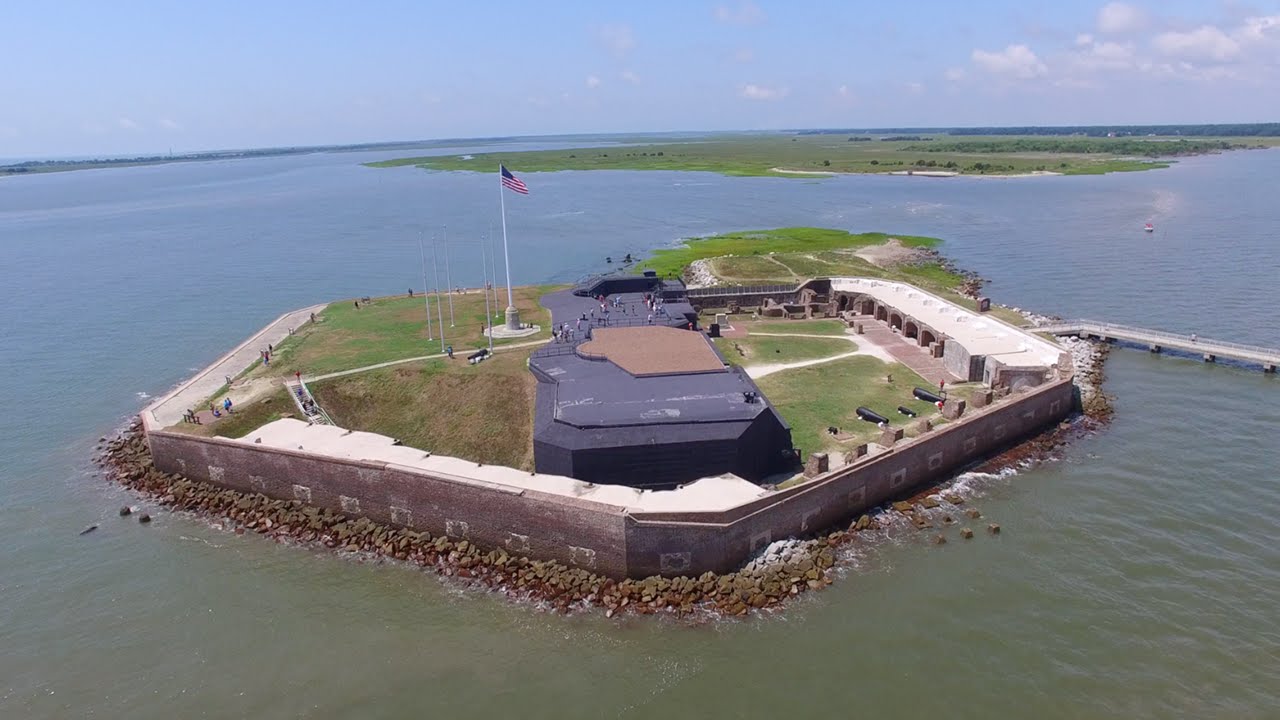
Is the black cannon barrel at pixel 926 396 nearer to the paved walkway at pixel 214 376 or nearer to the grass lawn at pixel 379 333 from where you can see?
the grass lawn at pixel 379 333

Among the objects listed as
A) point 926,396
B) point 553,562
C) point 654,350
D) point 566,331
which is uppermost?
point 566,331

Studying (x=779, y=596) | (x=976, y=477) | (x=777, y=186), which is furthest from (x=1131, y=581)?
(x=777, y=186)

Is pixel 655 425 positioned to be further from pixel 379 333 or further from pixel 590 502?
pixel 379 333

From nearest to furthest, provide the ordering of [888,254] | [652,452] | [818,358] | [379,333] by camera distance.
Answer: [652,452], [818,358], [379,333], [888,254]

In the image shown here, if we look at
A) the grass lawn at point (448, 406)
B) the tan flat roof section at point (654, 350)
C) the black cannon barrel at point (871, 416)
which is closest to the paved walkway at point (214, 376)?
the grass lawn at point (448, 406)

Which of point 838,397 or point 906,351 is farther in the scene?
point 906,351

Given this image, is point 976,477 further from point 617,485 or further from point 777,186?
point 777,186

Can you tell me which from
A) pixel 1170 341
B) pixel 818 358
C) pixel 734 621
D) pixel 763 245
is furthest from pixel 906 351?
pixel 763 245

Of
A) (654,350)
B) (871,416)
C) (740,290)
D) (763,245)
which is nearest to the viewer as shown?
(871,416)
